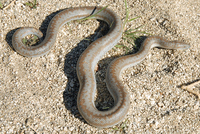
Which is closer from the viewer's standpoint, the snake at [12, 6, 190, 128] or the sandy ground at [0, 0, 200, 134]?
the snake at [12, 6, 190, 128]

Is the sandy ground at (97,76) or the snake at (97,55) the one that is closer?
the snake at (97,55)

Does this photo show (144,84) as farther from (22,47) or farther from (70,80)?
(22,47)

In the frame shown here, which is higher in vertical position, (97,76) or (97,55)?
(97,55)

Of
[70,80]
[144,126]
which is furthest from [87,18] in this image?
[144,126]

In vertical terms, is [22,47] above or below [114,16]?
below
